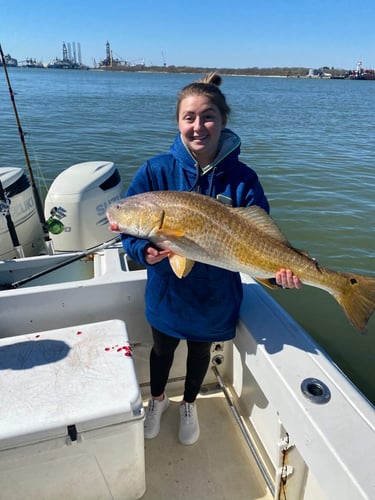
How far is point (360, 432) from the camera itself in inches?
67.2

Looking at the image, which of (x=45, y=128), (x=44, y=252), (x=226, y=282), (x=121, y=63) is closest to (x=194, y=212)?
(x=226, y=282)

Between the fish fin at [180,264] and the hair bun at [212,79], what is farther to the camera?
the hair bun at [212,79]

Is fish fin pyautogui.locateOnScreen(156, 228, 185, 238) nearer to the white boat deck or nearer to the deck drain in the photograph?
the deck drain

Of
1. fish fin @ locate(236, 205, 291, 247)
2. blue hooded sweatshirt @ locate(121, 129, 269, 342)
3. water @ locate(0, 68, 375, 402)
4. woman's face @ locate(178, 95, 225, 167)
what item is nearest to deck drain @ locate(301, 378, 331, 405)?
blue hooded sweatshirt @ locate(121, 129, 269, 342)

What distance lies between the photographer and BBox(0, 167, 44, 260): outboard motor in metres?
4.06

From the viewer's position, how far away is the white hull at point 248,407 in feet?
5.68

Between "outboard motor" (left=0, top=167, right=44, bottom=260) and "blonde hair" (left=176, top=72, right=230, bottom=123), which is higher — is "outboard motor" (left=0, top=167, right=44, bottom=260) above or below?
below

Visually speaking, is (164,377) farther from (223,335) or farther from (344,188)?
(344,188)

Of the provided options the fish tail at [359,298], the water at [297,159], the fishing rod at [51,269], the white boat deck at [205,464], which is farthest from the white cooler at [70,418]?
the water at [297,159]

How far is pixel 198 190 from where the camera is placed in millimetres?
2365

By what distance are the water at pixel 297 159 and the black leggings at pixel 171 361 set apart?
2590mm

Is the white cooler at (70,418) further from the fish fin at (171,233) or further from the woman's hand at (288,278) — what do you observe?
the woman's hand at (288,278)

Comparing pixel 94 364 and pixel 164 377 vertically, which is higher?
pixel 94 364

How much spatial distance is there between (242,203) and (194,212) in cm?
37
